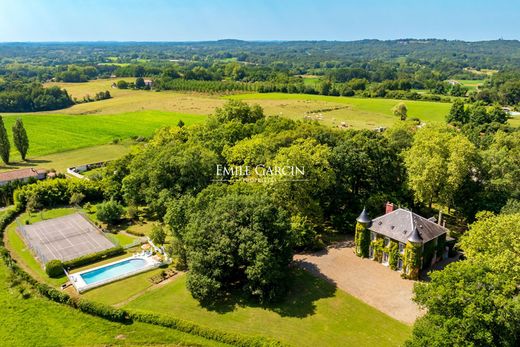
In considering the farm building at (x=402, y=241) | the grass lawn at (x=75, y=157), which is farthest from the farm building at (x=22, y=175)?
the farm building at (x=402, y=241)

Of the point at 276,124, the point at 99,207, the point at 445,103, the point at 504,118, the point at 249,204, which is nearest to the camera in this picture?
the point at 249,204

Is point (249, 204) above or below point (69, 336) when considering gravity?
above

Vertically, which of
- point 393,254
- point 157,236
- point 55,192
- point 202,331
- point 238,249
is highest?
point 238,249

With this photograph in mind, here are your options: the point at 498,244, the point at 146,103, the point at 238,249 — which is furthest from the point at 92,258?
the point at 146,103

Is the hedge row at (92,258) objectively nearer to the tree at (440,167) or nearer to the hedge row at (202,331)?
the hedge row at (202,331)

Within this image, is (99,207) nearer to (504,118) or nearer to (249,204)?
(249,204)

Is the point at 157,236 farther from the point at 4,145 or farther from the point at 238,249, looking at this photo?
the point at 4,145

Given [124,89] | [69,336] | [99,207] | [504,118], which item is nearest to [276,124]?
[99,207]
